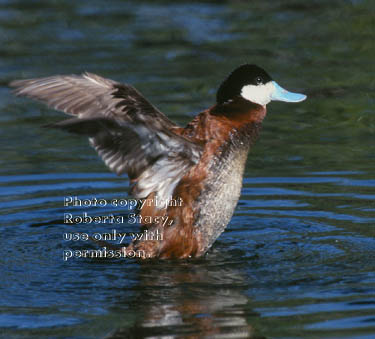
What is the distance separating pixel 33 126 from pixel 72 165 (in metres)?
1.49

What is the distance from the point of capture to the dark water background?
18.5 feet

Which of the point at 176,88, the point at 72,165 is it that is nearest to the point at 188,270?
the point at 72,165

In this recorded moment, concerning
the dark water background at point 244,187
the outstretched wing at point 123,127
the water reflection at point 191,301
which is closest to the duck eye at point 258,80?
the outstretched wing at point 123,127

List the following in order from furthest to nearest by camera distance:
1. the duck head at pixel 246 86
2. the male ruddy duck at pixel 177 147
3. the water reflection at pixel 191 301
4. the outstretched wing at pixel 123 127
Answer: the duck head at pixel 246 86 < the male ruddy duck at pixel 177 147 < the outstretched wing at pixel 123 127 < the water reflection at pixel 191 301

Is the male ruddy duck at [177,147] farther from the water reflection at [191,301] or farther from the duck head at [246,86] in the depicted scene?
the water reflection at [191,301]

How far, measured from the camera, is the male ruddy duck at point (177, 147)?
6297 millimetres

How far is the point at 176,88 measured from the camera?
475 inches

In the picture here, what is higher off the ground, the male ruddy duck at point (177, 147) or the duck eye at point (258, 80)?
the duck eye at point (258, 80)

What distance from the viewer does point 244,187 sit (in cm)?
883

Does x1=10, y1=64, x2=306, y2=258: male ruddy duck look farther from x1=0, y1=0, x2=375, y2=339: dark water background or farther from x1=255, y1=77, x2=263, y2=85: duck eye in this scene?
x1=0, y1=0, x2=375, y2=339: dark water background

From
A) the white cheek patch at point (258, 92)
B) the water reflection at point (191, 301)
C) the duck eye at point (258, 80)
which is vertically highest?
the duck eye at point (258, 80)

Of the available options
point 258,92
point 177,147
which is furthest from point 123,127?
point 258,92

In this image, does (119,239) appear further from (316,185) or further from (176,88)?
(176,88)

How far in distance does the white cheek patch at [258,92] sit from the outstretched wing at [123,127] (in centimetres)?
64
